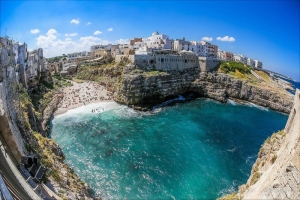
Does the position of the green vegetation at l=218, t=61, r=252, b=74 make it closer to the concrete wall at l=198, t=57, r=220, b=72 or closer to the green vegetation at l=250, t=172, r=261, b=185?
the concrete wall at l=198, t=57, r=220, b=72

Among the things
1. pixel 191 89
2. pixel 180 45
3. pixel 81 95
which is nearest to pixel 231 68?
pixel 191 89

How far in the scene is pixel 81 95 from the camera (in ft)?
208

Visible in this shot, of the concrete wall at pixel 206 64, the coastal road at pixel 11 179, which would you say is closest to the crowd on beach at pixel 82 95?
the concrete wall at pixel 206 64

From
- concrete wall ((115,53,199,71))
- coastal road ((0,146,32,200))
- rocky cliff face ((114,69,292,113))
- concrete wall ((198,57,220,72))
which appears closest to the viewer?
coastal road ((0,146,32,200))

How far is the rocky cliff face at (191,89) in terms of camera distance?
185 feet

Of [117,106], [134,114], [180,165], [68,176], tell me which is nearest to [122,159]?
[180,165]

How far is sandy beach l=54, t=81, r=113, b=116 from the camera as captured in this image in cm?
5578

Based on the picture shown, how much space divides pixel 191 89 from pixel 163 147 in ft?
120

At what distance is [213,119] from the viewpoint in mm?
49812

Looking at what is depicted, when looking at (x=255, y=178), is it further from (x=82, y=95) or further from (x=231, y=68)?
(x=231, y=68)

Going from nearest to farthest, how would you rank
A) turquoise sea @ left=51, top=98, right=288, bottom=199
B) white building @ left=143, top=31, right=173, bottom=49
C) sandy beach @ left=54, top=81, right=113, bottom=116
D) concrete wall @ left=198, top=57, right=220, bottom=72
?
turquoise sea @ left=51, top=98, right=288, bottom=199, sandy beach @ left=54, top=81, right=113, bottom=116, concrete wall @ left=198, top=57, right=220, bottom=72, white building @ left=143, top=31, right=173, bottom=49

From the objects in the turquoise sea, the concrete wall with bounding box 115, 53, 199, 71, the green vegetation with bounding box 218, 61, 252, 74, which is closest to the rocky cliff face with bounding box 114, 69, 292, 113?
the concrete wall with bounding box 115, 53, 199, 71

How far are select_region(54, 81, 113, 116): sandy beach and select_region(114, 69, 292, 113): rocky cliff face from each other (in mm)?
6072

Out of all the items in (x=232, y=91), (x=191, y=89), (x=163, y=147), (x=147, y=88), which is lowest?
(x=163, y=147)
